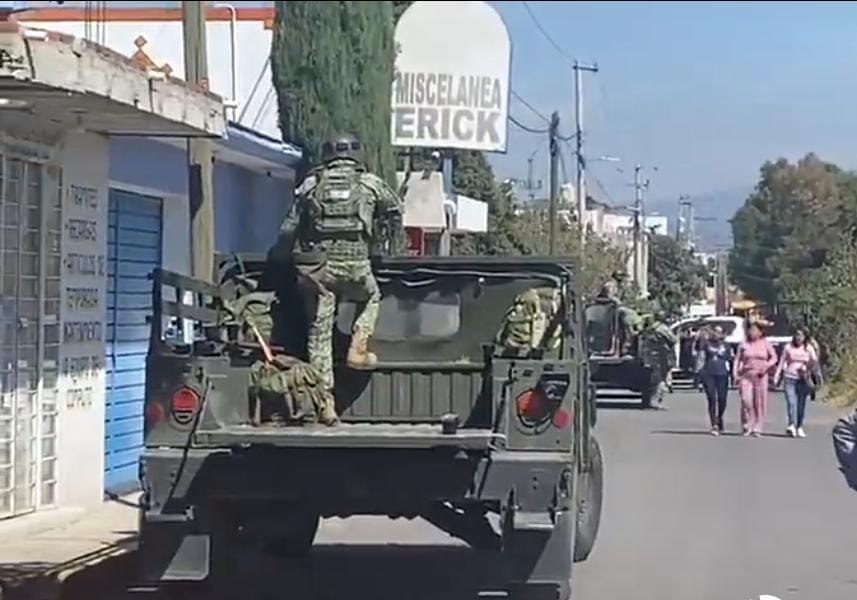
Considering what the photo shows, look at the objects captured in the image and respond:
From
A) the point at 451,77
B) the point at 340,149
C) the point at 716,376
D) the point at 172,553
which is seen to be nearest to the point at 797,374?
the point at 716,376

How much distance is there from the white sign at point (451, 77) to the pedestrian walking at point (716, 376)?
7100mm

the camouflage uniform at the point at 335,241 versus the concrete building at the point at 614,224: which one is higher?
the concrete building at the point at 614,224

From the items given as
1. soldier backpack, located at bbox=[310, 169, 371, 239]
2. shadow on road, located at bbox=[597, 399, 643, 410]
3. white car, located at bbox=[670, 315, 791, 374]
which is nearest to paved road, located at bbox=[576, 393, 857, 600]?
soldier backpack, located at bbox=[310, 169, 371, 239]

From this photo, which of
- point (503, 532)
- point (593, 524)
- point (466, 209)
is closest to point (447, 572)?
point (593, 524)

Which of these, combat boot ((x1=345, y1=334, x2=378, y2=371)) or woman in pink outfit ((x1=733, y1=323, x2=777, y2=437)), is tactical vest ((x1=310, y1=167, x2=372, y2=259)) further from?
woman in pink outfit ((x1=733, y1=323, x2=777, y2=437))

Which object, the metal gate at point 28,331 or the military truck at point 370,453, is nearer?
the military truck at point 370,453

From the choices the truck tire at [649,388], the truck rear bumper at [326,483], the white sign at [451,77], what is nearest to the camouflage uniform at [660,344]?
the truck tire at [649,388]

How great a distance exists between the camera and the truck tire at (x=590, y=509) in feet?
42.1

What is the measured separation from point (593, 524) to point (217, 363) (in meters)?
3.65

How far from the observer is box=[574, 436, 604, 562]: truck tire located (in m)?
12.8

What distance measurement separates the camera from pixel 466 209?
122ft

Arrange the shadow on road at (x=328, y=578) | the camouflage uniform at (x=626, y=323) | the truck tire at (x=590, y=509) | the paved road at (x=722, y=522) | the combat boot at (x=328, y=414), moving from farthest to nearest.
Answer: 1. the camouflage uniform at (x=626, y=323)
2. the truck tire at (x=590, y=509)
3. the paved road at (x=722, y=522)
4. the shadow on road at (x=328, y=578)
5. the combat boot at (x=328, y=414)

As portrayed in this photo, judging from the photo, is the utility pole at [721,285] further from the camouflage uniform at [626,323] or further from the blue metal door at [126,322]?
the blue metal door at [126,322]

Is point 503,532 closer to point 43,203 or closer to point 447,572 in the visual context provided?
point 447,572
